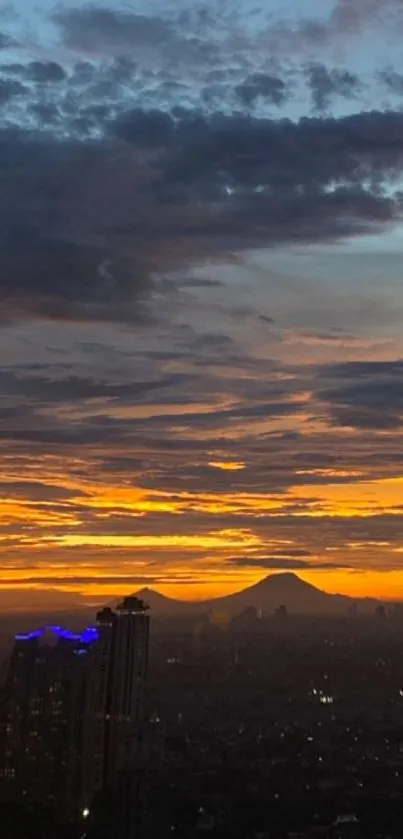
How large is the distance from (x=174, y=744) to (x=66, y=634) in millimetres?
2054

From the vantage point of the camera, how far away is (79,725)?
1269cm

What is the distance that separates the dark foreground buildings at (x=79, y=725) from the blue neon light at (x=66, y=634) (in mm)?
14

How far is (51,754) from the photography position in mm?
12453

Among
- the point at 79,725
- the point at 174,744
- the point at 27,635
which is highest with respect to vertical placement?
the point at 27,635

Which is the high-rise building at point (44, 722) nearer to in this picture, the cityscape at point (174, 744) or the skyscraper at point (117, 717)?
the cityscape at point (174, 744)

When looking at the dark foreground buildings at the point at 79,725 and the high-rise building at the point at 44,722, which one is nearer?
the dark foreground buildings at the point at 79,725

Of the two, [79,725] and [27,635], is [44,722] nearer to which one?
[79,725]

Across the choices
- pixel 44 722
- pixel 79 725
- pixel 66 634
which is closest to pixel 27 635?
pixel 66 634

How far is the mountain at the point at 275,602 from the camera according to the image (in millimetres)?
16484

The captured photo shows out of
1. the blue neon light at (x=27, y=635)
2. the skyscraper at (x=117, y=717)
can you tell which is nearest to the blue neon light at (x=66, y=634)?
the blue neon light at (x=27, y=635)

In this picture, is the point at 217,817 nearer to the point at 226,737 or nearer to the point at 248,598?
the point at 226,737

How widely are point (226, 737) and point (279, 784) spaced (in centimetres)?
177

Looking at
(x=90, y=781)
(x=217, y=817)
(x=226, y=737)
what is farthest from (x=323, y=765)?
(x=90, y=781)

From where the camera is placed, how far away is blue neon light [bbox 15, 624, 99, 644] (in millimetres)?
13492
